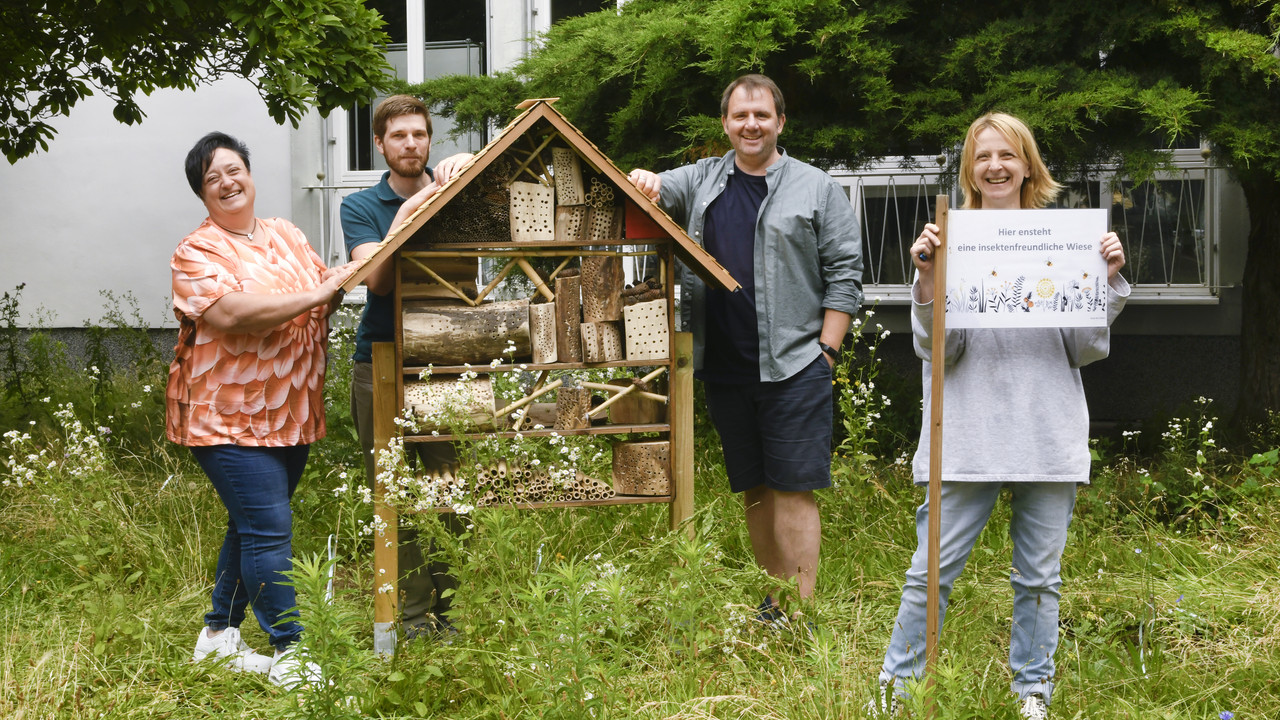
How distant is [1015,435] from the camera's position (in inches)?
112

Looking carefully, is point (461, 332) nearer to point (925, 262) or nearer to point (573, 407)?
point (573, 407)

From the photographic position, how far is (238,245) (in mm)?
3447

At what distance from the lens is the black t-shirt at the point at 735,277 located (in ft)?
11.9

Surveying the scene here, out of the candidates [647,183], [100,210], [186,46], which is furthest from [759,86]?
[100,210]

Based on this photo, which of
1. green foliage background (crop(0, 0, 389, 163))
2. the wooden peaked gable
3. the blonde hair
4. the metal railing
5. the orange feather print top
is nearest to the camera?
the blonde hair

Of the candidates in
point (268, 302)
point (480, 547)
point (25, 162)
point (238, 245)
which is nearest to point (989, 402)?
point (480, 547)

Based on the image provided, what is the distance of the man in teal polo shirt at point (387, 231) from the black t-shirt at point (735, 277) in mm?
878

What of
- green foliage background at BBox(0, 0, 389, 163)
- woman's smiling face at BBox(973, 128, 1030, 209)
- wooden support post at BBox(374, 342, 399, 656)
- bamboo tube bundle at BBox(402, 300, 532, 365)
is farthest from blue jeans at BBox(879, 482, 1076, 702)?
green foliage background at BBox(0, 0, 389, 163)

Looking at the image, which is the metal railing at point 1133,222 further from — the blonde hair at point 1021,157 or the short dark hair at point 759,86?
the blonde hair at point 1021,157

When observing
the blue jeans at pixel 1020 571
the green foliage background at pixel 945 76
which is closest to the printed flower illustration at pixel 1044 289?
the blue jeans at pixel 1020 571

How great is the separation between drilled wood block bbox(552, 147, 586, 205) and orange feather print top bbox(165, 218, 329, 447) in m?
0.91

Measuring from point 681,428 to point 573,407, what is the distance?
0.37 metres

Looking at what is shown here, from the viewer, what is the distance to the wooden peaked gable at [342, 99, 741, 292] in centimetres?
322

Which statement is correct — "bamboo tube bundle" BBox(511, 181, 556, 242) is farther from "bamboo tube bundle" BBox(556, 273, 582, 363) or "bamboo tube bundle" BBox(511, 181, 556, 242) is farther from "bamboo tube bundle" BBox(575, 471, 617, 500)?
"bamboo tube bundle" BBox(575, 471, 617, 500)
